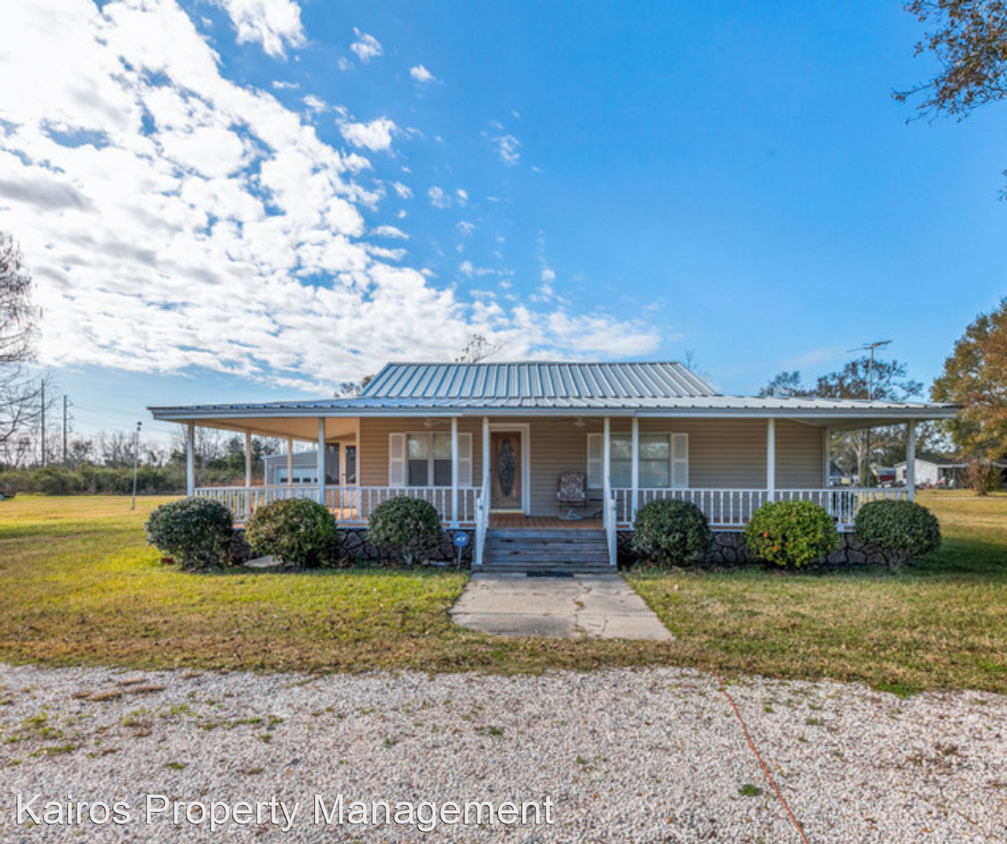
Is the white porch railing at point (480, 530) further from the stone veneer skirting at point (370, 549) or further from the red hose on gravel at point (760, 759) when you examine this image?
the red hose on gravel at point (760, 759)

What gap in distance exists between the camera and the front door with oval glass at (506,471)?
12.3 meters

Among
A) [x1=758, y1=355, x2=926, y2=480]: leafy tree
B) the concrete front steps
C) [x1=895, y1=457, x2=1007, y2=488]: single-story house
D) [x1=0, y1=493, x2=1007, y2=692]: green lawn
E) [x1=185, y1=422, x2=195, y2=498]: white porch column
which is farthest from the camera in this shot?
[x1=895, y1=457, x2=1007, y2=488]: single-story house

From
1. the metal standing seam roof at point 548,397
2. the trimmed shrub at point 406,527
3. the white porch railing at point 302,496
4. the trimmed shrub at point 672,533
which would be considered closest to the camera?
the trimmed shrub at point 672,533

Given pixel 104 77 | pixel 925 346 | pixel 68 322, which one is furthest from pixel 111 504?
pixel 925 346

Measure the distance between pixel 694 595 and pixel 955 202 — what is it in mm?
13374

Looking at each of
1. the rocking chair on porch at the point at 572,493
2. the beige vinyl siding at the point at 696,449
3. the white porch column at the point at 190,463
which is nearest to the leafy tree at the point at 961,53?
the beige vinyl siding at the point at 696,449

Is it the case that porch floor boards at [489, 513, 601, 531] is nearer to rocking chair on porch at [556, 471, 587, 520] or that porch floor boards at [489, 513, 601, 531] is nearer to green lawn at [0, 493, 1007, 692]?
rocking chair on porch at [556, 471, 587, 520]

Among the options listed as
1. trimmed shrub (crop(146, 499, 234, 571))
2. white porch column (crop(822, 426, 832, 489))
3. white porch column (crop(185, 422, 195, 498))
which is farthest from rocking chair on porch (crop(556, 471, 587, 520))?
white porch column (crop(185, 422, 195, 498))

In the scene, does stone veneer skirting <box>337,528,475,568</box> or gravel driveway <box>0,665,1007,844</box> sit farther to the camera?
stone veneer skirting <box>337,528,475,568</box>

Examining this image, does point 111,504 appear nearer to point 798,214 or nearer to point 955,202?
point 798,214

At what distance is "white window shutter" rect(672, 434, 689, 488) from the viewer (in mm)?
11977

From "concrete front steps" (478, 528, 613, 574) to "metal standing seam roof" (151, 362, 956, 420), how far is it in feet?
7.55

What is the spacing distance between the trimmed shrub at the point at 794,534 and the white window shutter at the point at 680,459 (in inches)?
114

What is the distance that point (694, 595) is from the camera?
23.8 ft
